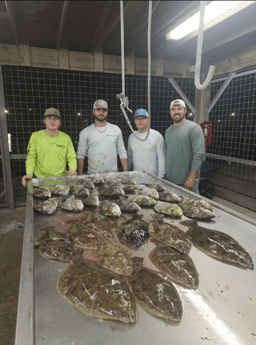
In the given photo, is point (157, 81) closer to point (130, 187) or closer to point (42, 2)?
point (42, 2)

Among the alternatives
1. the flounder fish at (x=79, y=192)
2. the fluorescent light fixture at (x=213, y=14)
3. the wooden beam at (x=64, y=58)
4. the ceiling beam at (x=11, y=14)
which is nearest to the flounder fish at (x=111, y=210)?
the flounder fish at (x=79, y=192)

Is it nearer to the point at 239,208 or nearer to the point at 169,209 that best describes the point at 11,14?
the point at 169,209

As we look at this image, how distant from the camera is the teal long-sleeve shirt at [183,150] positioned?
9.41 ft

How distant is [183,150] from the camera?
299 cm

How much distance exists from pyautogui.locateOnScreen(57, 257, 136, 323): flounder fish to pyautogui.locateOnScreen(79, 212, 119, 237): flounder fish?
33 centimetres

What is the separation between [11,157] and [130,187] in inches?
135

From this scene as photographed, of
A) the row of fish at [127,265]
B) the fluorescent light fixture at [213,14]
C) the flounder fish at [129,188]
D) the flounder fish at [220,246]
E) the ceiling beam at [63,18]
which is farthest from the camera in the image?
the ceiling beam at [63,18]

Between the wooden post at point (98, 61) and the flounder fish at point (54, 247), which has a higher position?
the wooden post at point (98, 61)

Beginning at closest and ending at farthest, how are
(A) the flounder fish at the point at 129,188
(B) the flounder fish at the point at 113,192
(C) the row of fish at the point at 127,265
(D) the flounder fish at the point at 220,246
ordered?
1. (C) the row of fish at the point at 127,265
2. (D) the flounder fish at the point at 220,246
3. (B) the flounder fish at the point at 113,192
4. (A) the flounder fish at the point at 129,188

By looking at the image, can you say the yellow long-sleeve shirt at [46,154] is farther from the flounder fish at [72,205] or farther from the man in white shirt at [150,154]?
the flounder fish at [72,205]

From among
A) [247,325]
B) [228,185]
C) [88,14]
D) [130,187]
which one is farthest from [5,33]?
[228,185]

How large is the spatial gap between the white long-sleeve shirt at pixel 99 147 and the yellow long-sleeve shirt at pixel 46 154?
380 millimetres

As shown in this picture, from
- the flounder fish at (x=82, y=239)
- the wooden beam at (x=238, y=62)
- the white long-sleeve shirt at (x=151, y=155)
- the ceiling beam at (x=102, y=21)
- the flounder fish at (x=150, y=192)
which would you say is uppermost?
the ceiling beam at (x=102, y=21)

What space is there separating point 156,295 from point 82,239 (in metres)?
0.52
